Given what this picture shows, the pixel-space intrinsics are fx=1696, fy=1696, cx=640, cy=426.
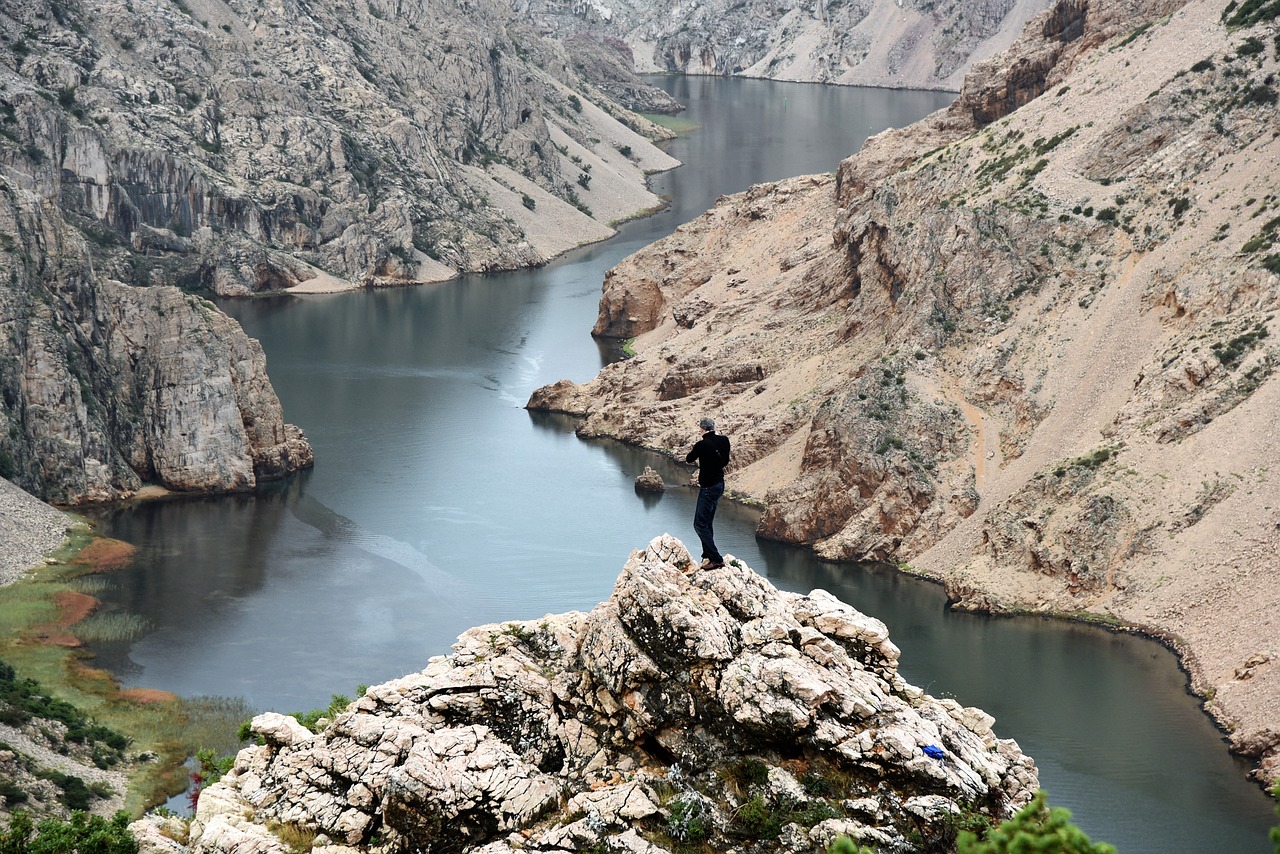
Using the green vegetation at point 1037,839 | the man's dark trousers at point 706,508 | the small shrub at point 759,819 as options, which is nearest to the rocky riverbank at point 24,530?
the man's dark trousers at point 706,508

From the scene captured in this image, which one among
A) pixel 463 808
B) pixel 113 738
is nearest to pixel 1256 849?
pixel 463 808

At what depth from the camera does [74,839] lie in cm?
3694

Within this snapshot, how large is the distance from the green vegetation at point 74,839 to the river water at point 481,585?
118 ft

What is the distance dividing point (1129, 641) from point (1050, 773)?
1693cm

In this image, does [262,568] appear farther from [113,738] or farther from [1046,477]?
[1046,477]

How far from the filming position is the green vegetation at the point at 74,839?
3489 cm

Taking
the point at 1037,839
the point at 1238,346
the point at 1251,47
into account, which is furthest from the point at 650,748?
the point at 1251,47

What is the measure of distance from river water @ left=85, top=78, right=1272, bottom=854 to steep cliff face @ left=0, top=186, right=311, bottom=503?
296 centimetres

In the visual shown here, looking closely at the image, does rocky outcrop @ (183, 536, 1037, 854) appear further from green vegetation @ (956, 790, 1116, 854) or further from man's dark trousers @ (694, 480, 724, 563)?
green vegetation @ (956, 790, 1116, 854)

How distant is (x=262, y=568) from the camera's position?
96.5 meters

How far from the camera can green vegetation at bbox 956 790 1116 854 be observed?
2322cm

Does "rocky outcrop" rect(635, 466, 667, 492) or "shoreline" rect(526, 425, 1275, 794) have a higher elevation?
"shoreline" rect(526, 425, 1275, 794)

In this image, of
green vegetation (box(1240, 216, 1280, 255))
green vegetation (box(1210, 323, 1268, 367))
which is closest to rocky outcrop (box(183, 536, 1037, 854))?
green vegetation (box(1210, 323, 1268, 367))

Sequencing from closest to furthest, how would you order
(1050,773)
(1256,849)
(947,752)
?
(947,752) → (1256,849) → (1050,773)
